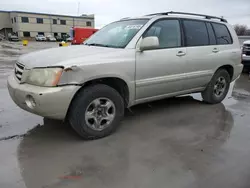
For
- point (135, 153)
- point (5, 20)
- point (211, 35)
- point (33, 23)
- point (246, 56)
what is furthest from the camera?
point (5, 20)

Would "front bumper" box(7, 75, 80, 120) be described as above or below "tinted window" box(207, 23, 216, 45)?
below

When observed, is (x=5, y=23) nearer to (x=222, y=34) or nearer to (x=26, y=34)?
(x=26, y=34)

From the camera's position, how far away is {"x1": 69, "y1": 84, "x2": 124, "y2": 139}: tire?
3.05 meters

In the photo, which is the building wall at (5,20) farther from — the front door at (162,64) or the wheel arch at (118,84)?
the wheel arch at (118,84)

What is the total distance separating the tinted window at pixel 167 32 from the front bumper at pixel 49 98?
1642 millimetres

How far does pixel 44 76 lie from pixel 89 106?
0.72m

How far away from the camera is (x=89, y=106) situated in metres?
3.18

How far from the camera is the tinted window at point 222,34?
4.78 meters

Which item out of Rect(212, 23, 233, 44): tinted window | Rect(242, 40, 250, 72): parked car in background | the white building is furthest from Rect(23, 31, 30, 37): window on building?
Rect(212, 23, 233, 44): tinted window

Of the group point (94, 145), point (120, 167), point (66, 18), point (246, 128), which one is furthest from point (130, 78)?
point (66, 18)

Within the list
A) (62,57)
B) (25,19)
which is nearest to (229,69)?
(62,57)

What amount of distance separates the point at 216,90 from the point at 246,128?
1.37 meters

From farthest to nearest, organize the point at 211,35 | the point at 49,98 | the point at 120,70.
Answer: the point at 211,35 → the point at 120,70 → the point at 49,98

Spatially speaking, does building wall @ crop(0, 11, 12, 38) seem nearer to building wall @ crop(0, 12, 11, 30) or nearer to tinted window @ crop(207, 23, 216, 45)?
building wall @ crop(0, 12, 11, 30)
